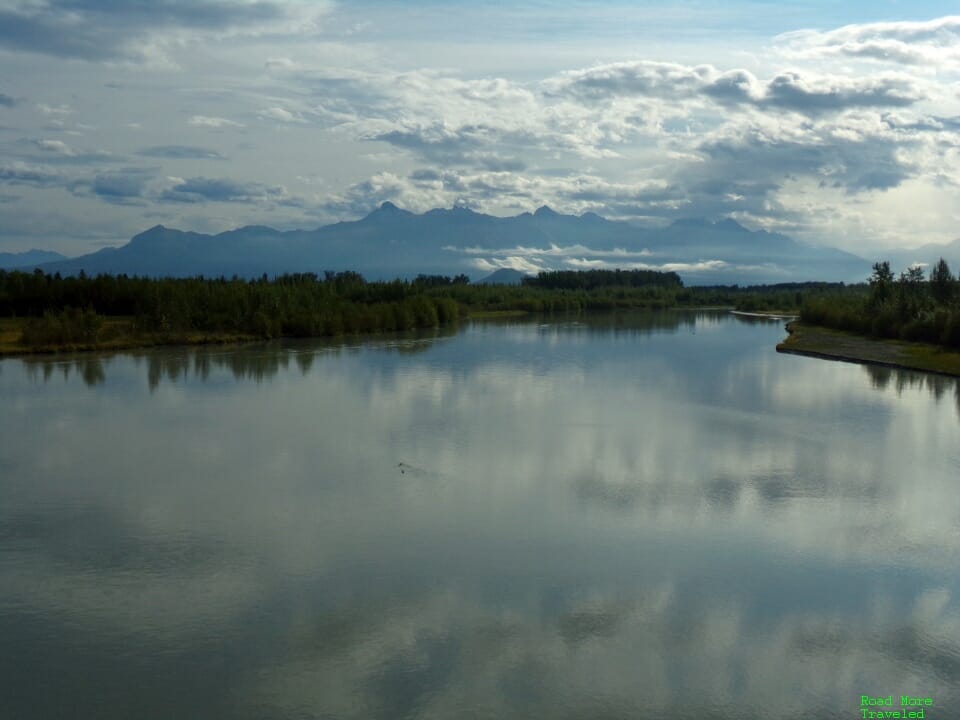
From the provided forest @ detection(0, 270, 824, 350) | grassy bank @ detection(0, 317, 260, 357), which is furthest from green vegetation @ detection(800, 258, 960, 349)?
grassy bank @ detection(0, 317, 260, 357)

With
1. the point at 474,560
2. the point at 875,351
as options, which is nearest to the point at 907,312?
the point at 875,351

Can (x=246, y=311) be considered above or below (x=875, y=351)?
above

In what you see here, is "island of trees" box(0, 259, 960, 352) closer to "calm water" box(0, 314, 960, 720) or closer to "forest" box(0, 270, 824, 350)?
"forest" box(0, 270, 824, 350)

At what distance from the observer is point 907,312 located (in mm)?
40438

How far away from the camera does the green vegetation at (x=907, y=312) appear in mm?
35656

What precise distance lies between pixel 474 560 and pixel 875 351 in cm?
2947

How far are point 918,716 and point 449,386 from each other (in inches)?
716

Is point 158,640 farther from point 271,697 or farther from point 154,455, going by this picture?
point 154,455

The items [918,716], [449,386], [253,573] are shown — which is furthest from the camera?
[449,386]

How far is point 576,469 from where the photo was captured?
14383 mm

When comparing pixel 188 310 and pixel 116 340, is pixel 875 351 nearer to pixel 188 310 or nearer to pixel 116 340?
pixel 188 310

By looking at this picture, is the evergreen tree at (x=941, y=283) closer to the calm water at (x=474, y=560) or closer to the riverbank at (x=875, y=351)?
the riverbank at (x=875, y=351)

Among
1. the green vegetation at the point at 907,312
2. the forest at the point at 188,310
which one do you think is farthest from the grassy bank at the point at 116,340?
the green vegetation at the point at 907,312

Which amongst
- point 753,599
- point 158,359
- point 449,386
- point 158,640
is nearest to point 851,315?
point 449,386
